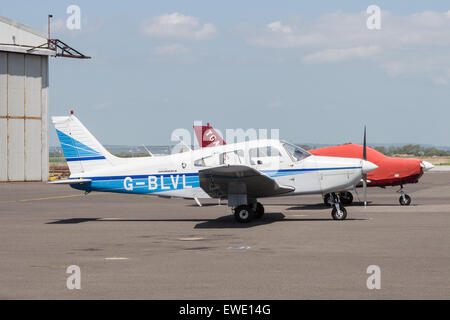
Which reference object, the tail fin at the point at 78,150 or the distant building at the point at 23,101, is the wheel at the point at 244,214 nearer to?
the tail fin at the point at 78,150

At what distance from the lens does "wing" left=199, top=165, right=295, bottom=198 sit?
50.5 ft

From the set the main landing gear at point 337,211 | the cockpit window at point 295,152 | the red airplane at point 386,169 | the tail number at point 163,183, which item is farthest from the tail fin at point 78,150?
the red airplane at point 386,169

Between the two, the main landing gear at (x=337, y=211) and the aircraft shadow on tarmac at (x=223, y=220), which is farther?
the main landing gear at (x=337, y=211)

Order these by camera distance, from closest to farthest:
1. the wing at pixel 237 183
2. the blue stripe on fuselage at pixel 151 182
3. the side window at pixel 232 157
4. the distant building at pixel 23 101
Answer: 1. the wing at pixel 237 183
2. the side window at pixel 232 157
3. the blue stripe on fuselage at pixel 151 182
4. the distant building at pixel 23 101

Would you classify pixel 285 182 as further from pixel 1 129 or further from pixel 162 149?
pixel 1 129

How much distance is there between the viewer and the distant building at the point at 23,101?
1763 inches

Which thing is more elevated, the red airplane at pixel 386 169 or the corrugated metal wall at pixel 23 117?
the corrugated metal wall at pixel 23 117

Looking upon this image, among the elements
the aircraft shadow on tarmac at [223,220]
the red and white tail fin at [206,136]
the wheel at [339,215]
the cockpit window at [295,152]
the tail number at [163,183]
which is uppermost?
the red and white tail fin at [206,136]

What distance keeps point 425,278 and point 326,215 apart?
10.4 m

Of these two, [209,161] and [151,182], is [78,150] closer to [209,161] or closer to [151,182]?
[151,182]

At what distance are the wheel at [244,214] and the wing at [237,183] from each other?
1.34 ft

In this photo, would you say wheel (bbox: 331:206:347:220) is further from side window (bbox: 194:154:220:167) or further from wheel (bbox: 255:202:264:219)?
side window (bbox: 194:154:220:167)

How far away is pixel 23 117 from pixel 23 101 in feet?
3.88

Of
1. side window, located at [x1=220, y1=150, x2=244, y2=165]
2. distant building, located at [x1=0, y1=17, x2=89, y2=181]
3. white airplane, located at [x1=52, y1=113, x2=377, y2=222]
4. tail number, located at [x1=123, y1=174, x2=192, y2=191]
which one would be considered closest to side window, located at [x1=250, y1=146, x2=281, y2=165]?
white airplane, located at [x1=52, y1=113, x2=377, y2=222]
